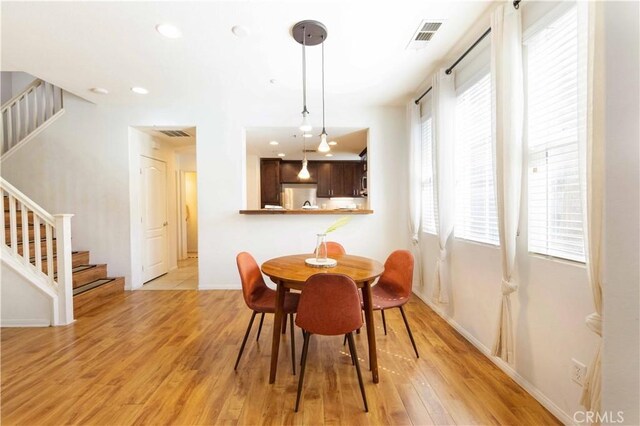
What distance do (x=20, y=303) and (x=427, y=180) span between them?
4859mm

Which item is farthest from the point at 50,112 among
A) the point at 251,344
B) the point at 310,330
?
the point at 310,330

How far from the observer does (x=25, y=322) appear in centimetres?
271

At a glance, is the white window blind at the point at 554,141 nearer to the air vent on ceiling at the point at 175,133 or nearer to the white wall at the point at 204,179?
the white wall at the point at 204,179

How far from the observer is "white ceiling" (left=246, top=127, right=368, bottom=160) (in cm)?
418

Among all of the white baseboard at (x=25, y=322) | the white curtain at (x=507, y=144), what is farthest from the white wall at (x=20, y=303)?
the white curtain at (x=507, y=144)

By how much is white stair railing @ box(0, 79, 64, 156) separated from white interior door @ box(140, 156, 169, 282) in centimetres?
146

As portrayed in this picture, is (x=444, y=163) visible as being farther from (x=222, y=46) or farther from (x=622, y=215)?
(x=222, y=46)

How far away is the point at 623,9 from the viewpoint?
83 cm

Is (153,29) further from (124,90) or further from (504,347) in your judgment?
(504,347)

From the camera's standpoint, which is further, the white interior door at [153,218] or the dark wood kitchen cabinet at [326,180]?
the dark wood kitchen cabinet at [326,180]

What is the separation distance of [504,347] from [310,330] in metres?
1.37

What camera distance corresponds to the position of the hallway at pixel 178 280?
4090 mm

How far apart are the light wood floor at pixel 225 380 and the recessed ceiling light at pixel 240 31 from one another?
2.77 m

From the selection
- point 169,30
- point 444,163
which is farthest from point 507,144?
point 169,30
